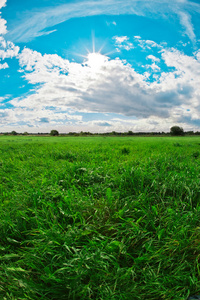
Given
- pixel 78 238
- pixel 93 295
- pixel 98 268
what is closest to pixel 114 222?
pixel 78 238

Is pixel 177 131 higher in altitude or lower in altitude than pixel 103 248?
higher

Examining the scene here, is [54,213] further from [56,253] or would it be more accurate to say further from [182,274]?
[182,274]

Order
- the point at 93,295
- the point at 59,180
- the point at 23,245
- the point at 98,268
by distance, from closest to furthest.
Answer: the point at 93,295, the point at 98,268, the point at 23,245, the point at 59,180

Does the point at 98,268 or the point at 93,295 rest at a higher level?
the point at 98,268

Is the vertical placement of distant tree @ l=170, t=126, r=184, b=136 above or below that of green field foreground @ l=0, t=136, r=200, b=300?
above

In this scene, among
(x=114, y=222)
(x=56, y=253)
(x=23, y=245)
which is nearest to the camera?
(x=56, y=253)

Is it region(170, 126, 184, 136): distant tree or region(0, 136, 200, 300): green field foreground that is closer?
region(0, 136, 200, 300): green field foreground

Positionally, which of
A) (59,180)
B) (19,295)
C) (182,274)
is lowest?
(19,295)

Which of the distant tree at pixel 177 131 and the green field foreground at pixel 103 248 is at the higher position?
the distant tree at pixel 177 131

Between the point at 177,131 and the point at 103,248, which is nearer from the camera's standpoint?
the point at 103,248

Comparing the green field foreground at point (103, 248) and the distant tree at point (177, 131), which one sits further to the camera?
the distant tree at point (177, 131)

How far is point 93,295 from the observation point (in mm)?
1461

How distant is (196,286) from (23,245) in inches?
74.9

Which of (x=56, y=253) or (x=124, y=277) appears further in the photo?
(x=56, y=253)
